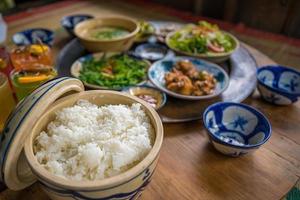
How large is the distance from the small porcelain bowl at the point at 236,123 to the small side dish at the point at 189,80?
0.24 metres

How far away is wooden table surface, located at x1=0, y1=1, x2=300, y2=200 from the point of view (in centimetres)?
115

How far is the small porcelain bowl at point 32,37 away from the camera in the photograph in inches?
90.8

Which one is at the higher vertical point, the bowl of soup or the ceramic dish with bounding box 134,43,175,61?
the bowl of soup

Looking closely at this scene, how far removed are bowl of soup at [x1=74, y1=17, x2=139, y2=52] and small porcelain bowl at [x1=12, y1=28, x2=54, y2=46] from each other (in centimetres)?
28

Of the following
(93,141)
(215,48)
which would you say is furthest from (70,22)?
(93,141)

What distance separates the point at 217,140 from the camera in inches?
50.3

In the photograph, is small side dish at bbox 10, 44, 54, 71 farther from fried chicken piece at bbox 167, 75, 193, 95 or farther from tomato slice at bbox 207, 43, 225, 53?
tomato slice at bbox 207, 43, 225, 53

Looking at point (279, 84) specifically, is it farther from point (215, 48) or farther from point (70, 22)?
point (70, 22)

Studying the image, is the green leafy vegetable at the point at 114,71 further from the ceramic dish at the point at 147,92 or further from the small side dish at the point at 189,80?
the small side dish at the point at 189,80

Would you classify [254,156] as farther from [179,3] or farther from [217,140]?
[179,3]

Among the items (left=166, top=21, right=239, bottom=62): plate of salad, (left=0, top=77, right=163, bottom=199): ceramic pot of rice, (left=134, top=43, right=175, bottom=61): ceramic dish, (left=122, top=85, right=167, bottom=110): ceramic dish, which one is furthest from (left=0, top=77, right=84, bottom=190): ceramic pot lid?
(left=166, top=21, right=239, bottom=62): plate of salad

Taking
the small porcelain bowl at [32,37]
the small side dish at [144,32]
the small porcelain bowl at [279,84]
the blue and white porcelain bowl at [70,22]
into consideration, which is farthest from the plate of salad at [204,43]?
the small porcelain bowl at [32,37]

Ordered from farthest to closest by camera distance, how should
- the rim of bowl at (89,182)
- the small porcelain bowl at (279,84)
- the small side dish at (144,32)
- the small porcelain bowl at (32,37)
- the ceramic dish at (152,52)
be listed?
1. the small side dish at (144,32)
2. the small porcelain bowl at (32,37)
3. the ceramic dish at (152,52)
4. the small porcelain bowl at (279,84)
5. the rim of bowl at (89,182)

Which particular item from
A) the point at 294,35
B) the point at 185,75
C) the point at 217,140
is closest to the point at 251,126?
the point at 217,140
